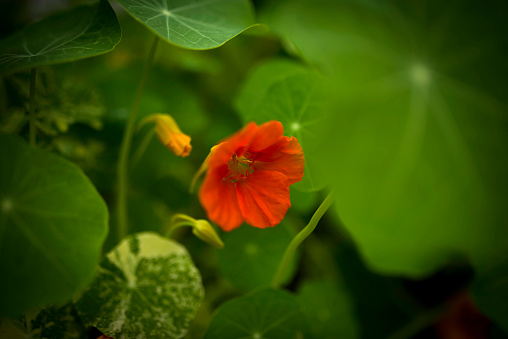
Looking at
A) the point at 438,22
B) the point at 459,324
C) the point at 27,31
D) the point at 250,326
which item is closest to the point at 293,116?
the point at 438,22

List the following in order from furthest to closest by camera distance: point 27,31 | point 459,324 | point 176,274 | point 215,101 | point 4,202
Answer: point 215,101
point 459,324
point 27,31
point 176,274
point 4,202

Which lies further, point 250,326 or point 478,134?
point 250,326

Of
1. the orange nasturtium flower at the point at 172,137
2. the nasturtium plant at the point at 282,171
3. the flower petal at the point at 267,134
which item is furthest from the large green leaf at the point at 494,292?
the orange nasturtium flower at the point at 172,137

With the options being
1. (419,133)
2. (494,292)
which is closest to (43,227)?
(419,133)

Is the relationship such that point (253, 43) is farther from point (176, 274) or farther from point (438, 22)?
point (176, 274)

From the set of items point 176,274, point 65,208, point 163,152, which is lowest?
point 163,152

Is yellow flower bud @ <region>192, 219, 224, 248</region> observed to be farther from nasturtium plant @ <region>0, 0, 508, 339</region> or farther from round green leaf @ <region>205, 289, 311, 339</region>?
round green leaf @ <region>205, 289, 311, 339</region>

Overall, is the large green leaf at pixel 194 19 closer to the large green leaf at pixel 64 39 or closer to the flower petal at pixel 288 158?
the large green leaf at pixel 64 39
